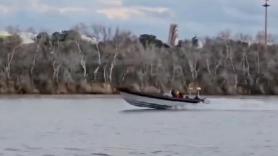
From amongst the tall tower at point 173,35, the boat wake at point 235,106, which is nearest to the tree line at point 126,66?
the tall tower at point 173,35

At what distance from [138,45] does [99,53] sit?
694cm

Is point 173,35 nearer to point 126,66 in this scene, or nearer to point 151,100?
point 126,66

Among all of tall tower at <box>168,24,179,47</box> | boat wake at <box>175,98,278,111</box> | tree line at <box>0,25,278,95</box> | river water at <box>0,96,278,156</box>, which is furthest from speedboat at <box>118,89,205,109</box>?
tall tower at <box>168,24,179,47</box>

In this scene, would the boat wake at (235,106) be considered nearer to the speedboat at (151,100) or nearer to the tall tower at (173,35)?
the speedboat at (151,100)

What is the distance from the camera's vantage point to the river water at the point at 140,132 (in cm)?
3344

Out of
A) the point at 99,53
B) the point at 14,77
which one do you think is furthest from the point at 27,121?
the point at 99,53

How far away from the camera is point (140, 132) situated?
4284 centimetres

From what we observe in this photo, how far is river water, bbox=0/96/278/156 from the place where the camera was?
110 ft

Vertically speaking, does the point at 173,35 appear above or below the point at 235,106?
above

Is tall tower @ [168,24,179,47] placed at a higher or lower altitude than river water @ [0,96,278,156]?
higher

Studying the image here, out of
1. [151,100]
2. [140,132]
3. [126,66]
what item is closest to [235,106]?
[151,100]

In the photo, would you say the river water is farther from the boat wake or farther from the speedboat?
the speedboat

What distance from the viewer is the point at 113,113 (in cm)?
6034

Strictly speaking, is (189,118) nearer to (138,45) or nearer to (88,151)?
(88,151)
